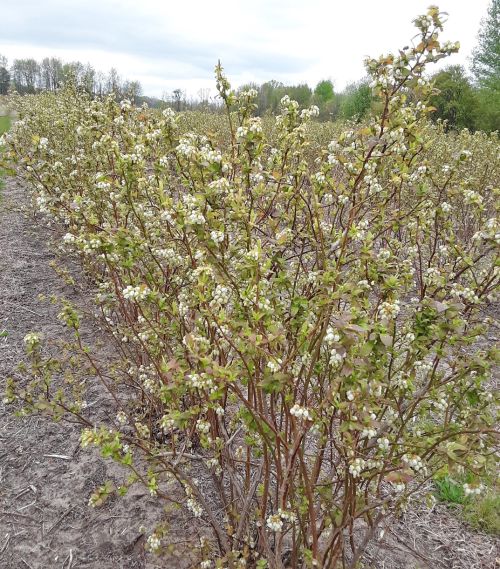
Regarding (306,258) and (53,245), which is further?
(53,245)

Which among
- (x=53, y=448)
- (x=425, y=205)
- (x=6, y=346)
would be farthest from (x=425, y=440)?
(x=6, y=346)

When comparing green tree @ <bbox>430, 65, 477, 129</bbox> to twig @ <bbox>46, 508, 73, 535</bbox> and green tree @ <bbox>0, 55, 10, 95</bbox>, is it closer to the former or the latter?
twig @ <bbox>46, 508, 73, 535</bbox>

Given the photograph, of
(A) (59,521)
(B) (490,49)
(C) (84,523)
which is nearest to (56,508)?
(A) (59,521)

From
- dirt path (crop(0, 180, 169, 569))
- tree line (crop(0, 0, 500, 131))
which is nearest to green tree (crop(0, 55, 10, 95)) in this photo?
tree line (crop(0, 0, 500, 131))

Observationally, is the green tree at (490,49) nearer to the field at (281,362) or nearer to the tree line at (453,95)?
the tree line at (453,95)

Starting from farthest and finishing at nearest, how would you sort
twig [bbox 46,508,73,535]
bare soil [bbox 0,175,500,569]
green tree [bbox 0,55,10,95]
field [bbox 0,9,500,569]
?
green tree [bbox 0,55,10,95] → twig [bbox 46,508,73,535] → bare soil [bbox 0,175,500,569] → field [bbox 0,9,500,569]

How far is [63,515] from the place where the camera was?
9.50ft

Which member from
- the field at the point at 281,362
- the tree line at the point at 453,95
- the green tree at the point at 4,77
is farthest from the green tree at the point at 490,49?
the green tree at the point at 4,77

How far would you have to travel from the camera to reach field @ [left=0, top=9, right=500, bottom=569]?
64.1 inches

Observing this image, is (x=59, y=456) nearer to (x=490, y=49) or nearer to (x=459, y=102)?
(x=459, y=102)

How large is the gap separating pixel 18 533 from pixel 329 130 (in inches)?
435

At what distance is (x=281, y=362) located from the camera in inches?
63.1

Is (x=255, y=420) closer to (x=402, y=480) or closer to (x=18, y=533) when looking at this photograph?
(x=402, y=480)

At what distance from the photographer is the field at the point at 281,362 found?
1628mm
